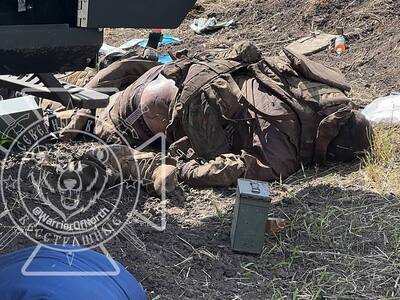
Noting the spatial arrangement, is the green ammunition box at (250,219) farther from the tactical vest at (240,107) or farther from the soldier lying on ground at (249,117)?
the tactical vest at (240,107)

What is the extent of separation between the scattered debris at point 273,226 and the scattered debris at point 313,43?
400cm

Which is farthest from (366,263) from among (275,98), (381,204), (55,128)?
(55,128)

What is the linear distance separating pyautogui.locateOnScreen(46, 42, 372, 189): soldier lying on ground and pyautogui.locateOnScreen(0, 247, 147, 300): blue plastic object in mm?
1858

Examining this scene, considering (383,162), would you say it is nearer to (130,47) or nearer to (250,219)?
(250,219)

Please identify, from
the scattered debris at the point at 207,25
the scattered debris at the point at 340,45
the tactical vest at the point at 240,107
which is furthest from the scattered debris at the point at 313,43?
the tactical vest at the point at 240,107

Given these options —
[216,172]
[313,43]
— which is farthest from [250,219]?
[313,43]

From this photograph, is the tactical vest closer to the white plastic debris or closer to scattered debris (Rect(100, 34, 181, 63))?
the white plastic debris

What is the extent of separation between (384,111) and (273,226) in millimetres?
1985

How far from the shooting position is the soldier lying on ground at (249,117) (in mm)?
4551

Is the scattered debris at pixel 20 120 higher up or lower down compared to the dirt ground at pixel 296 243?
higher up

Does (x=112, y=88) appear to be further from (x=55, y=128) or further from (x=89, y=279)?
(x=89, y=279)

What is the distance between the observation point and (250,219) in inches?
141

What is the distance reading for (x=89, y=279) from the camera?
2350mm

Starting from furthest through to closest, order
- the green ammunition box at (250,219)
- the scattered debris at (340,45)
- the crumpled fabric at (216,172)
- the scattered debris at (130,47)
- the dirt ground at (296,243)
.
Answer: the scattered debris at (340,45) < the scattered debris at (130,47) < the crumpled fabric at (216,172) < the green ammunition box at (250,219) < the dirt ground at (296,243)
